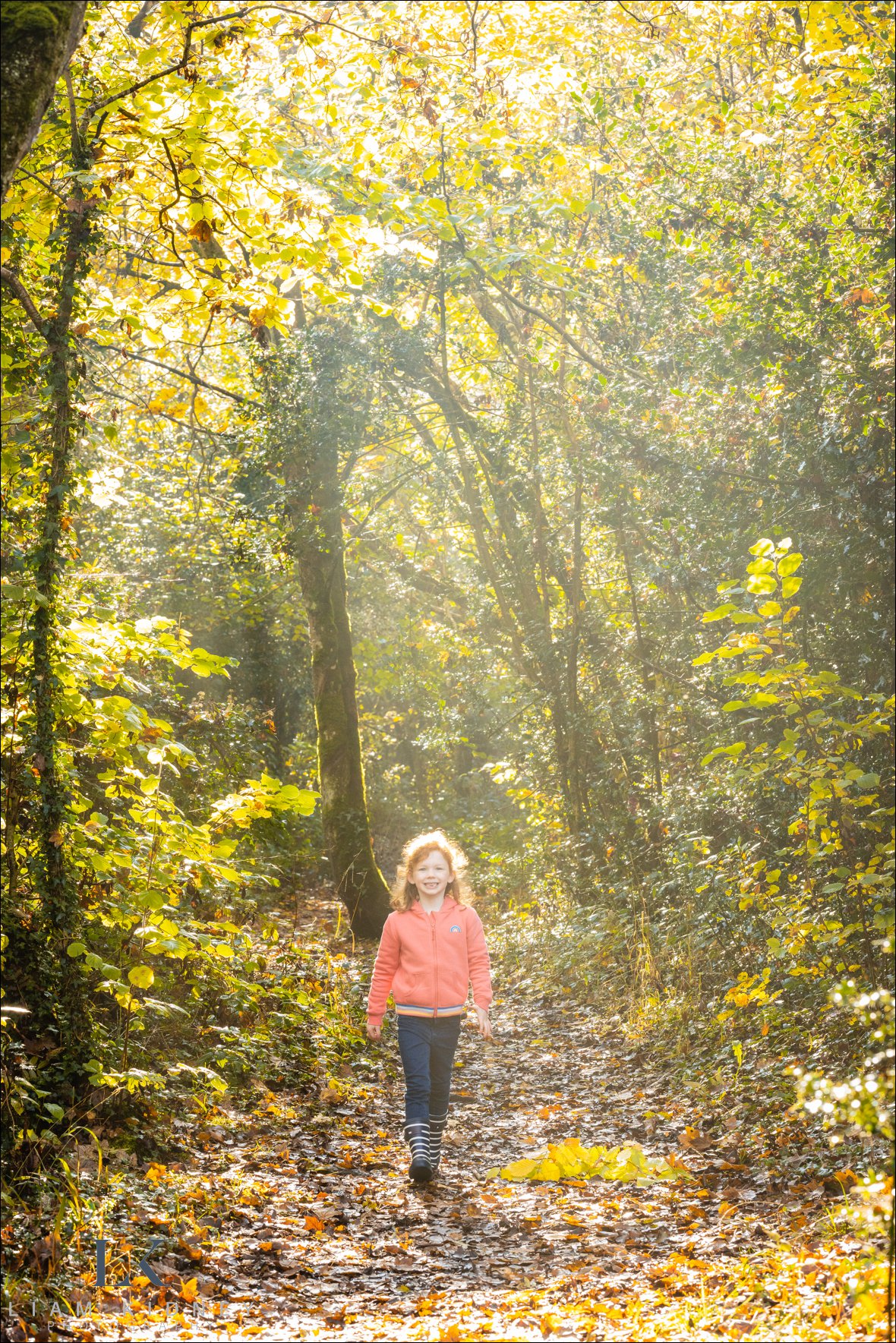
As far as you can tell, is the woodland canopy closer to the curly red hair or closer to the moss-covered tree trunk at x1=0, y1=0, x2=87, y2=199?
the moss-covered tree trunk at x1=0, y1=0, x2=87, y2=199

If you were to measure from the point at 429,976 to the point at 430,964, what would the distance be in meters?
0.06

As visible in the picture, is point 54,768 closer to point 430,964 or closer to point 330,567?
point 430,964

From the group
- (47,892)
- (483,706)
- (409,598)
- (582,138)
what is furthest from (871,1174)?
(409,598)

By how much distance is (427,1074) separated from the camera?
5.68 m

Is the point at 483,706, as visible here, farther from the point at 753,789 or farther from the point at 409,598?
the point at 753,789

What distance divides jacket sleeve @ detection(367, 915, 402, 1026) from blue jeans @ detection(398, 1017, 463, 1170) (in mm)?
143

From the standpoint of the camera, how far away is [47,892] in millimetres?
5281

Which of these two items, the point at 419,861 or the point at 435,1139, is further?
the point at 419,861

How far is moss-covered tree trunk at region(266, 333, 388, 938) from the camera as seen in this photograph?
11461 millimetres

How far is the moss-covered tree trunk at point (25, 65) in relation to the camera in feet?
11.6

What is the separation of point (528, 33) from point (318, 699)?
297 inches
